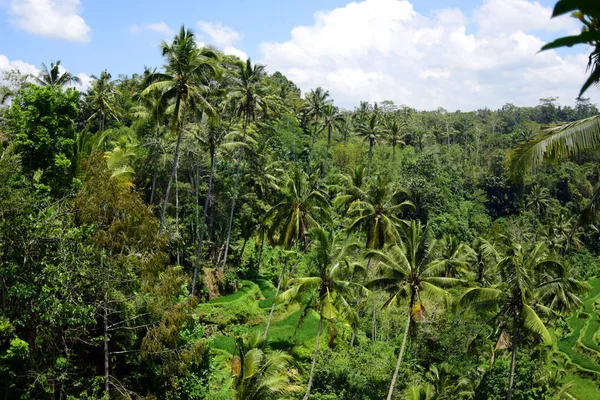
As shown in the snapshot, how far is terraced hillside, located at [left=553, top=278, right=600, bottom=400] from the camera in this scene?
107 feet

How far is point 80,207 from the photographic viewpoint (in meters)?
13.1

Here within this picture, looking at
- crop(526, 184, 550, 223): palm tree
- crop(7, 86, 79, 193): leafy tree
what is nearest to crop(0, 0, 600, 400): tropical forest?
crop(7, 86, 79, 193): leafy tree

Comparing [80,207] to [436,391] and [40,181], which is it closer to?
[40,181]

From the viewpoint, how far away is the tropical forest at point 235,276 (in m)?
11.8

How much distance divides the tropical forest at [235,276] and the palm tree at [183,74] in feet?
0.27

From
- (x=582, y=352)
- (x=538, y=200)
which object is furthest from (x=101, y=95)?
(x=538, y=200)

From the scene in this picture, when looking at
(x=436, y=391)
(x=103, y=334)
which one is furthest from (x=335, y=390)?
(x=103, y=334)

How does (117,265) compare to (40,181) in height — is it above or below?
below

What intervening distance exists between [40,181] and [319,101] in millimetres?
37233

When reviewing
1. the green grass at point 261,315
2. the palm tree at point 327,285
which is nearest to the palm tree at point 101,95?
the green grass at point 261,315

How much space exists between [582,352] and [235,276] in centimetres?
2958

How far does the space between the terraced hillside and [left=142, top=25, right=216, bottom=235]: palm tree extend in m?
29.2

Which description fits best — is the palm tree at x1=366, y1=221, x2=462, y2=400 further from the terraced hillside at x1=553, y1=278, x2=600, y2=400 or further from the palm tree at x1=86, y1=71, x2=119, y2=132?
the palm tree at x1=86, y1=71, x2=119, y2=132

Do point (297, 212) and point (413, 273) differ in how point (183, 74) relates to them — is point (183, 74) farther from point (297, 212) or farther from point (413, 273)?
point (413, 273)
